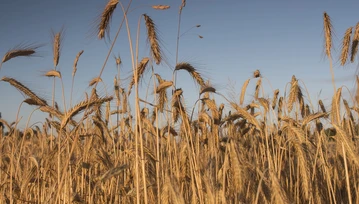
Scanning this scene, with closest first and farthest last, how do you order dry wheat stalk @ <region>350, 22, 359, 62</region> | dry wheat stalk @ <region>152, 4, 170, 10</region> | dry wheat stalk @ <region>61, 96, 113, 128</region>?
dry wheat stalk @ <region>61, 96, 113, 128</region>
dry wheat stalk @ <region>152, 4, 170, 10</region>
dry wheat stalk @ <region>350, 22, 359, 62</region>

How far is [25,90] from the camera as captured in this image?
2.93 metres

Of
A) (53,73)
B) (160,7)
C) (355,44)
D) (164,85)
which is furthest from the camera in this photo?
(355,44)

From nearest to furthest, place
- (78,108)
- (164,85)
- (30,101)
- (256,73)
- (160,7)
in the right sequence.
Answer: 1. (78,108)
2. (160,7)
3. (30,101)
4. (164,85)
5. (256,73)

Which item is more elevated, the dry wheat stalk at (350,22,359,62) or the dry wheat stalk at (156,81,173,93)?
the dry wheat stalk at (350,22,359,62)

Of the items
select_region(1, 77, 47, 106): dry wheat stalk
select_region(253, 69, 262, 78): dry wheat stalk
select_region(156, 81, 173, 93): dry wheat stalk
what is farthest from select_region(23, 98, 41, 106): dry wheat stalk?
select_region(253, 69, 262, 78): dry wheat stalk

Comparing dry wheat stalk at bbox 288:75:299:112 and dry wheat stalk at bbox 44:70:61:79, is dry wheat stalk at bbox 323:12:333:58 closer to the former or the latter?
dry wheat stalk at bbox 288:75:299:112

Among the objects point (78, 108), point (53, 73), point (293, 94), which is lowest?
point (78, 108)

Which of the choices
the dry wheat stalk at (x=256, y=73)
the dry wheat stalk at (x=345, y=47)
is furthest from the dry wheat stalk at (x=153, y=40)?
the dry wheat stalk at (x=256, y=73)

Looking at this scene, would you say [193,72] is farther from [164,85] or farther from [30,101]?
[30,101]

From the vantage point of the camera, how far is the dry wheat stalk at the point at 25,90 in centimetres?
290

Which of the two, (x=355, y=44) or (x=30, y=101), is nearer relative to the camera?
(x=30, y=101)

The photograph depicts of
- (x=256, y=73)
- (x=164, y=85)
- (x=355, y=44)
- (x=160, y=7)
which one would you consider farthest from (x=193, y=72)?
(x=256, y=73)

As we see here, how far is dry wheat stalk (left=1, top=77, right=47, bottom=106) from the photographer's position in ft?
9.51

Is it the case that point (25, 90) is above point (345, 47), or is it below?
below
